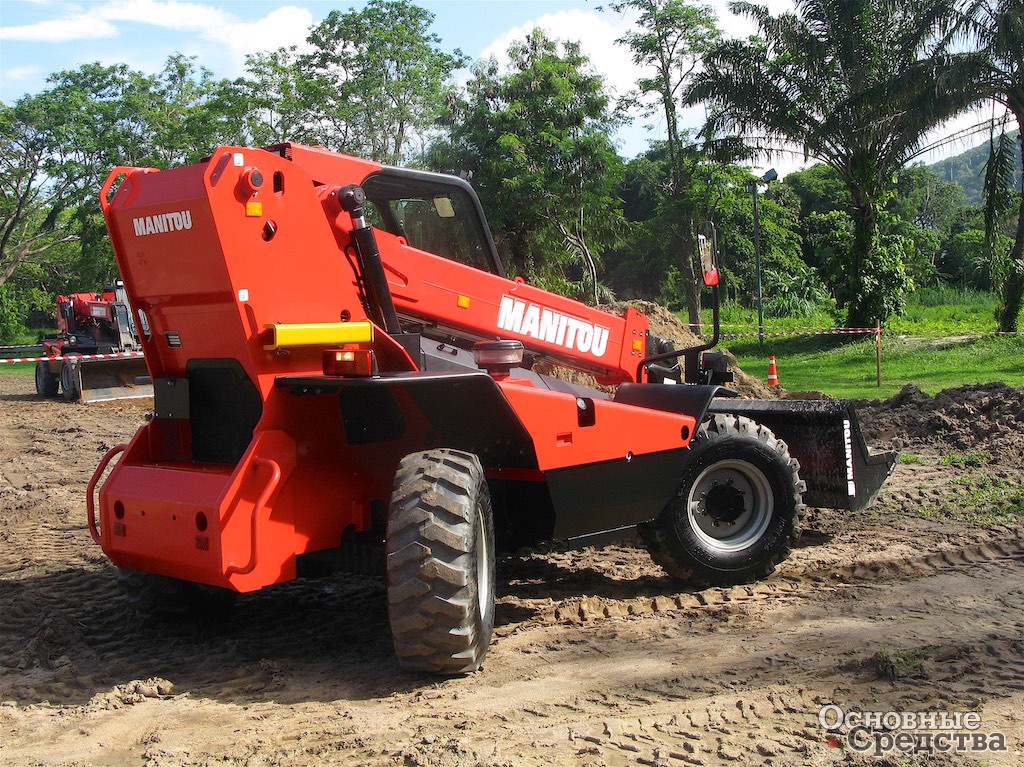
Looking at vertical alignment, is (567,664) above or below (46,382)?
below

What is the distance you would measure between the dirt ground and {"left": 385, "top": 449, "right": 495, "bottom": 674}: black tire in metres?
0.17

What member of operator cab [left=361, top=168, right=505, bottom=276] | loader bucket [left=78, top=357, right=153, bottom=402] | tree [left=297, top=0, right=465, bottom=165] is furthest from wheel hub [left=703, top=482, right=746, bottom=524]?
tree [left=297, top=0, right=465, bottom=165]

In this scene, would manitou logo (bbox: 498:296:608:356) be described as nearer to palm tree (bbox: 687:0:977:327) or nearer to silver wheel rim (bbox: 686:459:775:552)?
silver wheel rim (bbox: 686:459:775:552)

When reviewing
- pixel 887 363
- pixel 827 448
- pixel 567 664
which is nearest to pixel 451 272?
pixel 567 664

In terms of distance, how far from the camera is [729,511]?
5.88 metres

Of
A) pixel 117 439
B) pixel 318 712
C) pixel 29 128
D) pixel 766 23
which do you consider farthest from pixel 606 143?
pixel 318 712

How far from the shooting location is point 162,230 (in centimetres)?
468

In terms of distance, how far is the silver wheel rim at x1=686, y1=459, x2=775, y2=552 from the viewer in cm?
579

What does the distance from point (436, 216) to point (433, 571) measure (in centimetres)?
242

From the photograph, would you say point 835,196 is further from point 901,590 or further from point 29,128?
point 901,590

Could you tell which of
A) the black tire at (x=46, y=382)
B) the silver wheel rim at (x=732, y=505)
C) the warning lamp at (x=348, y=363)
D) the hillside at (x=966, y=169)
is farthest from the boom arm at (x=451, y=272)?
the hillside at (x=966, y=169)

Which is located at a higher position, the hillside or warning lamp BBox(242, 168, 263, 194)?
the hillside

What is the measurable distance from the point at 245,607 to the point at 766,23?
22.7 metres

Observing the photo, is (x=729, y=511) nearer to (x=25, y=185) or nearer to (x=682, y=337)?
(x=682, y=337)
